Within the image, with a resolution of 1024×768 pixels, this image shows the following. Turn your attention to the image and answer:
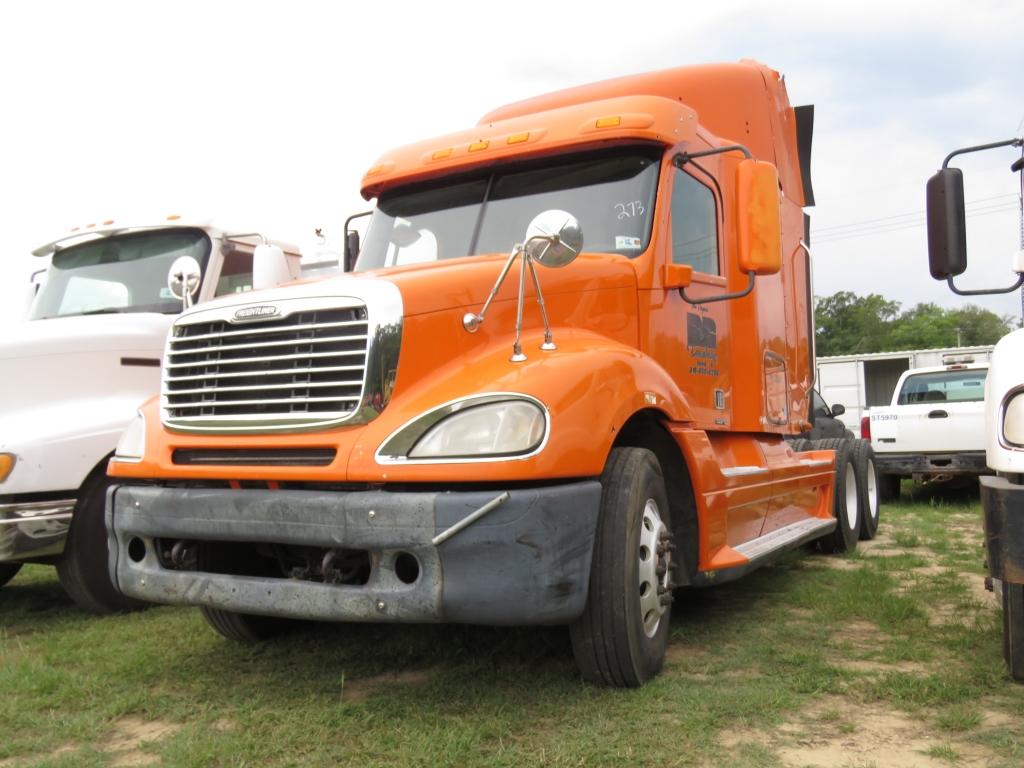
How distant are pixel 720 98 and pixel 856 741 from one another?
4279 mm

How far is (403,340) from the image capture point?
12.0 ft

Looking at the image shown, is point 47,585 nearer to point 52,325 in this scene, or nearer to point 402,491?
point 52,325

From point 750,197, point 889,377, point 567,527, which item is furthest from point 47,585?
point 889,377

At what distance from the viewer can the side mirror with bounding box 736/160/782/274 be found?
15.3ft

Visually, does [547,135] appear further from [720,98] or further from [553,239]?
[720,98]

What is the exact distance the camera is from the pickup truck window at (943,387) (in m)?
11.7

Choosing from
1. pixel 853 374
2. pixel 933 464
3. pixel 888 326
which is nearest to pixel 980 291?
pixel 933 464

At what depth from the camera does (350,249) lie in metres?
6.13

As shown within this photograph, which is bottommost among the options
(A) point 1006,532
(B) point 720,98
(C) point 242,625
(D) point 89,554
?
(C) point 242,625

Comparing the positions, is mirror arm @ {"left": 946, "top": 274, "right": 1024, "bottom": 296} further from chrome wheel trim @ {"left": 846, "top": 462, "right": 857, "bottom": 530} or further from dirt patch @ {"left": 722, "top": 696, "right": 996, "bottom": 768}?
chrome wheel trim @ {"left": 846, "top": 462, "right": 857, "bottom": 530}

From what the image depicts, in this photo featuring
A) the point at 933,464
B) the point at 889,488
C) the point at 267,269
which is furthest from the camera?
the point at 889,488

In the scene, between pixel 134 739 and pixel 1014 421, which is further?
pixel 134 739

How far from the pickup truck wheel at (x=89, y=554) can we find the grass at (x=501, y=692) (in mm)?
159

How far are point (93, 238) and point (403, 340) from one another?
4464 mm
